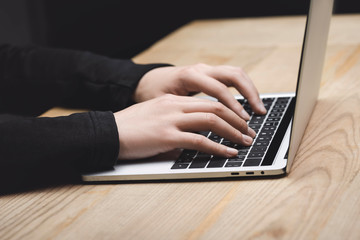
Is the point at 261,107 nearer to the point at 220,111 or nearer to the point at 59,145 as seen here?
the point at 220,111

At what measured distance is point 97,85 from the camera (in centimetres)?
117

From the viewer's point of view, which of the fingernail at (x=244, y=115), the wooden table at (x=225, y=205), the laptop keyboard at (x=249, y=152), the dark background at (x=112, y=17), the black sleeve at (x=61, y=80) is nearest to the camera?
the wooden table at (x=225, y=205)

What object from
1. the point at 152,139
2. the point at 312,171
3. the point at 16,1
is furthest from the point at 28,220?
the point at 16,1

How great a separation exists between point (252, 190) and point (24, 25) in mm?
2206

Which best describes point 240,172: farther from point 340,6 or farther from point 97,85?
point 340,6


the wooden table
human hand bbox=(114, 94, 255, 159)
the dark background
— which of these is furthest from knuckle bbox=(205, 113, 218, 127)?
the dark background

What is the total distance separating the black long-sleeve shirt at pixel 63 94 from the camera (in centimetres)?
82

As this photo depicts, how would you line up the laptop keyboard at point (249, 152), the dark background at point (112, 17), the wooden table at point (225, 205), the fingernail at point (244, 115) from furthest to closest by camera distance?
the dark background at point (112, 17) → the fingernail at point (244, 115) → the laptop keyboard at point (249, 152) → the wooden table at point (225, 205)

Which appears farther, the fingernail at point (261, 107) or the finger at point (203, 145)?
the fingernail at point (261, 107)

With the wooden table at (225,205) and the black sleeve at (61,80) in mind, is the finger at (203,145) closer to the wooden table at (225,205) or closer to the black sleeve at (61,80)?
the wooden table at (225,205)

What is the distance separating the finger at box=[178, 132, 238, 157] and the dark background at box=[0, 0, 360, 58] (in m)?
1.90

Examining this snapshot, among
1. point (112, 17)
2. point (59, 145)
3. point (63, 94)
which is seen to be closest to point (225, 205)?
point (59, 145)

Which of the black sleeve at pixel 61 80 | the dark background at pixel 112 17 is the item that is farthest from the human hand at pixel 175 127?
the dark background at pixel 112 17

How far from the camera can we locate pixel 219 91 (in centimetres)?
98
